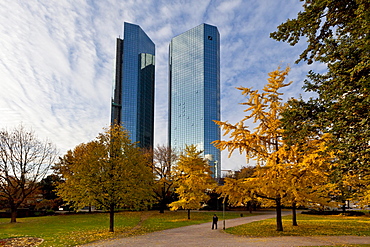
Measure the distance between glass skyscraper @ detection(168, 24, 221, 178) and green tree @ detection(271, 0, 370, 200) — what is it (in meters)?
140

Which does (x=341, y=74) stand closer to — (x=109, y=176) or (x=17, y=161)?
(x=109, y=176)

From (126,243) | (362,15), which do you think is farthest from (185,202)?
(362,15)

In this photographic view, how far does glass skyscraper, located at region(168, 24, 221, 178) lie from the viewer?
15775 cm

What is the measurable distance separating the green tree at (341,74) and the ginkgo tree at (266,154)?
6.35 m

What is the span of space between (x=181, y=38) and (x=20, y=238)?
185490 mm

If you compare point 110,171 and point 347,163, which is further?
point 110,171

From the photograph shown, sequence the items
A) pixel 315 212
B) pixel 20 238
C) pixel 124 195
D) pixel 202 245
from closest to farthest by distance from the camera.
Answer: pixel 202 245, pixel 20 238, pixel 124 195, pixel 315 212

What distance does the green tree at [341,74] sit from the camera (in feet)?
31.6

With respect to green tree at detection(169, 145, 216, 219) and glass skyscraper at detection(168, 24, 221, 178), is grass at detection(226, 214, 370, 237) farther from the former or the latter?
glass skyscraper at detection(168, 24, 221, 178)

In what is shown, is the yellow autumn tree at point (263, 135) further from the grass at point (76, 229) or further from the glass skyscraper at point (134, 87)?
the glass skyscraper at point (134, 87)

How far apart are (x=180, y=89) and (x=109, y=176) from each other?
156650 millimetres

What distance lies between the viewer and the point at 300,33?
36.8 ft

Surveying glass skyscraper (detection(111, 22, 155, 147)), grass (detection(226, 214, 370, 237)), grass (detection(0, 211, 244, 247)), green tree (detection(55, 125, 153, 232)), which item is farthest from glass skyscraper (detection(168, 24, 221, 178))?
green tree (detection(55, 125, 153, 232))

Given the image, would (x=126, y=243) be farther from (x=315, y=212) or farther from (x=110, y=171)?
(x=315, y=212)
